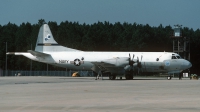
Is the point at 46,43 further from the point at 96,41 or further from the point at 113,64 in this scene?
the point at 96,41

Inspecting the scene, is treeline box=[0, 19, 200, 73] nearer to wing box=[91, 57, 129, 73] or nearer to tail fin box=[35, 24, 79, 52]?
tail fin box=[35, 24, 79, 52]

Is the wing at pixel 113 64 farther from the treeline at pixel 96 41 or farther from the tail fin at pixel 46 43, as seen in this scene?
the treeline at pixel 96 41

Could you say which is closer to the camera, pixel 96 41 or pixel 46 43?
pixel 46 43

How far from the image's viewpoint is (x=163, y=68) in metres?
62.2

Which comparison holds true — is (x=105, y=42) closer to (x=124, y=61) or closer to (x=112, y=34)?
(x=112, y=34)

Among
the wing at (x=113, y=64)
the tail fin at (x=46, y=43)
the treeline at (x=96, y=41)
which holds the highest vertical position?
the treeline at (x=96, y=41)

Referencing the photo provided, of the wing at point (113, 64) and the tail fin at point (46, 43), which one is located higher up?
the tail fin at point (46, 43)

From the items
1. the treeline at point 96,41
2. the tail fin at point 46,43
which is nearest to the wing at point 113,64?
the tail fin at point 46,43

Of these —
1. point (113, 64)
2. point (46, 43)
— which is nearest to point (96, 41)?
point (46, 43)

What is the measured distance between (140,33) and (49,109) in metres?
132

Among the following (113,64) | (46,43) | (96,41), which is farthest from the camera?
(96,41)

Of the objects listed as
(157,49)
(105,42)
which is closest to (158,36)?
(157,49)

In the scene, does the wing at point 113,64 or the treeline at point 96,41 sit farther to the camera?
the treeline at point 96,41

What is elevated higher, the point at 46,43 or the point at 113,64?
the point at 46,43
